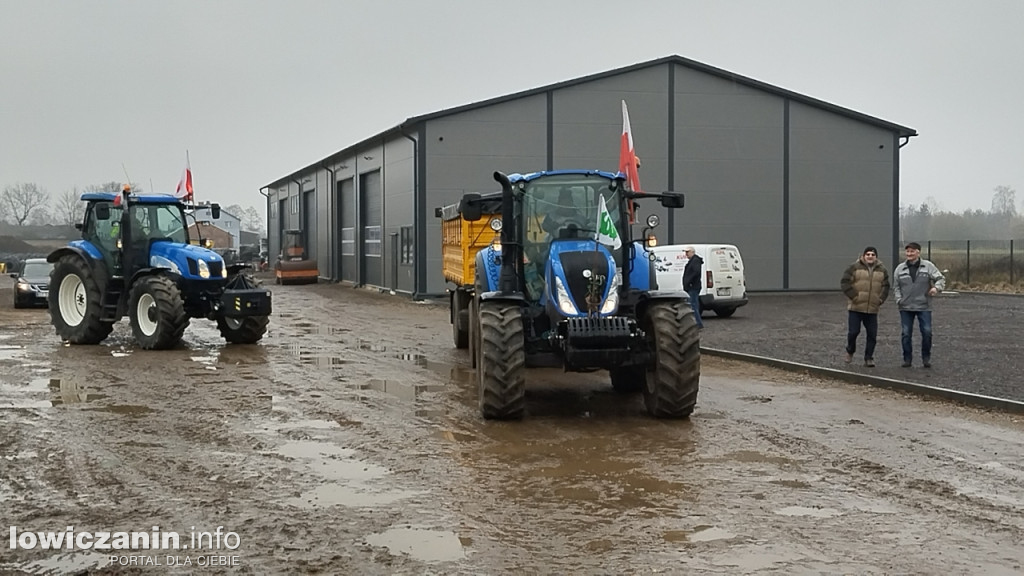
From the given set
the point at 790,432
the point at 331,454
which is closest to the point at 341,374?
the point at 331,454

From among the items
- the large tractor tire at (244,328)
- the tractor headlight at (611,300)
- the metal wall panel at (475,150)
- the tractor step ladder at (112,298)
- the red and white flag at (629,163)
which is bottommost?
the large tractor tire at (244,328)

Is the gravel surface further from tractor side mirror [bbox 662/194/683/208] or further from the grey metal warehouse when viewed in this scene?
the grey metal warehouse

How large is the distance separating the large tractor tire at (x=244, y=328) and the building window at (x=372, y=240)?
20.0 metres

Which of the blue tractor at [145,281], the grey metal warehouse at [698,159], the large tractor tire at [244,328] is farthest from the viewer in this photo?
the grey metal warehouse at [698,159]

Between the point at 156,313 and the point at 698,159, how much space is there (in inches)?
846

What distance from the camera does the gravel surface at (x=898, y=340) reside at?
13219 millimetres

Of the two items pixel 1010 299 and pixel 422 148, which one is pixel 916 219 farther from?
pixel 422 148

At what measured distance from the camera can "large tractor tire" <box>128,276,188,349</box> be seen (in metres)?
16.2

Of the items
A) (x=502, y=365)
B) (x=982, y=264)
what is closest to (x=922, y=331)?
(x=502, y=365)

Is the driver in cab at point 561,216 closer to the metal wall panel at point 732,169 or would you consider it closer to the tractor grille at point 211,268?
the tractor grille at point 211,268

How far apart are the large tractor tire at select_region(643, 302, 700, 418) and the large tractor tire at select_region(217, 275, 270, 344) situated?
9178 millimetres

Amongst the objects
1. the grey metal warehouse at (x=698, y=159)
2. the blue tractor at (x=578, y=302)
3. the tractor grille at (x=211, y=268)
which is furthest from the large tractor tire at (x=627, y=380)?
the grey metal warehouse at (x=698, y=159)

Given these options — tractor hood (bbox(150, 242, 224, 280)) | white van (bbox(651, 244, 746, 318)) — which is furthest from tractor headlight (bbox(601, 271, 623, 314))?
white van (bbox(651, 244, 746, 318))

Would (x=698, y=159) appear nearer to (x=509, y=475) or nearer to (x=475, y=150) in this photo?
(x=475, y=150)
